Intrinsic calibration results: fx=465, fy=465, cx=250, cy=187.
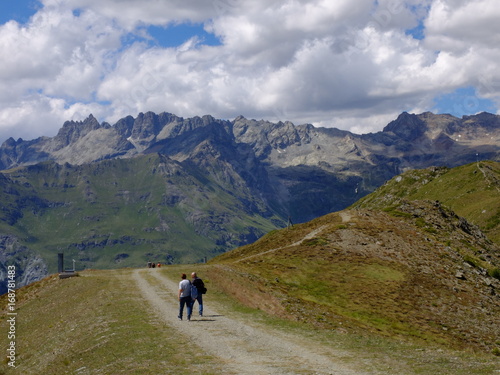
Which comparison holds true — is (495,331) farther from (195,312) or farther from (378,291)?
(195,312)

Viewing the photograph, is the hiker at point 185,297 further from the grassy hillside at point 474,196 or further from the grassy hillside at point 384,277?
the grassy hillside at point 474,196

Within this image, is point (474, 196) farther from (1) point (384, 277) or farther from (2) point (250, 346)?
(2) point (250, 346)

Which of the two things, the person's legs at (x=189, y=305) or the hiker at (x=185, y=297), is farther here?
the hiker at (x=185, y=297)

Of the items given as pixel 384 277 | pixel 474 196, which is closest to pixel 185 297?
pixel 384 277

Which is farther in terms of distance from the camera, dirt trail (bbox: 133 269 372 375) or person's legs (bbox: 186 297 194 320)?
person's legs (bbox: 186 297 194 320)

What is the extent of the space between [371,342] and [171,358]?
1462 cm

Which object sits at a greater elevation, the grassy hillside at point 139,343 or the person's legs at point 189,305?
the person's legs at point 189,305

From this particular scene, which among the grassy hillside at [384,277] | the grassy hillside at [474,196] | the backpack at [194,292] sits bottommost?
→ the grassy hillside at [384,277]

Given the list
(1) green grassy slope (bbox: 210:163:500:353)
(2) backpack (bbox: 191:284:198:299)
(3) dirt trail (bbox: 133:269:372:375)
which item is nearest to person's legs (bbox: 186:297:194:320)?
(2) backpack (bbox: 191:284:198:299)

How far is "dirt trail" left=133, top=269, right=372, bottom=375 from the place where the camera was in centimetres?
2406

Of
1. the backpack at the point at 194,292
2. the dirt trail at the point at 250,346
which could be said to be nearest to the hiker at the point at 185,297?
the backpack at the point at 194,292

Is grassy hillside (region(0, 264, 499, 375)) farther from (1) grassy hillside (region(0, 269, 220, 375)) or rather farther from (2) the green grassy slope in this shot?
(2) the green grassy slope

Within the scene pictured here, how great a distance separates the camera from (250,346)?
29422 mm

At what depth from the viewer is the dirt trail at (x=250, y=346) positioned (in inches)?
947
